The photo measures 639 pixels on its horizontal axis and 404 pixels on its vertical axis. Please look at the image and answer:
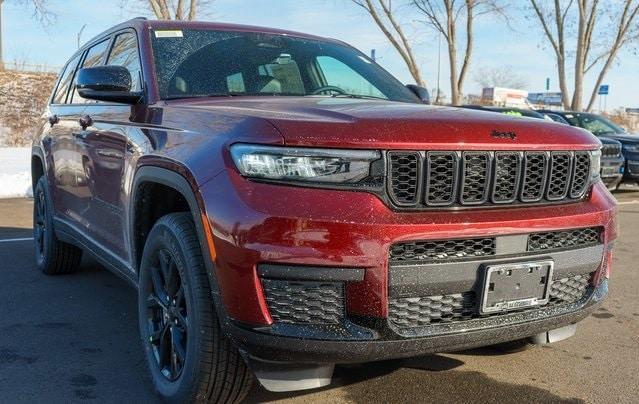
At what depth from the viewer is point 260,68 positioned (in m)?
3.71

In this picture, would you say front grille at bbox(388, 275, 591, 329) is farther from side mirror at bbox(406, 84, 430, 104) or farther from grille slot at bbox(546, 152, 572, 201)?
side mirror at bbox(406, 84, 430, 104)

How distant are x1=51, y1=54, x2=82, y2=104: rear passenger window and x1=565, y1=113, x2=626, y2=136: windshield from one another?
410 inches

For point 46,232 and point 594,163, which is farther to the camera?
point 46,232

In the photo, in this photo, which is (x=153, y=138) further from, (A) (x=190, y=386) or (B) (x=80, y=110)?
(B) (x=80, y=110)

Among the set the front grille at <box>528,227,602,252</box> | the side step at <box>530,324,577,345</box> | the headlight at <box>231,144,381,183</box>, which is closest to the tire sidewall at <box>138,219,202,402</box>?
the headlight at <box>231,144,381,183</box>

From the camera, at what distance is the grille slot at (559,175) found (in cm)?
266

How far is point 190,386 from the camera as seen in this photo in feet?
8.41

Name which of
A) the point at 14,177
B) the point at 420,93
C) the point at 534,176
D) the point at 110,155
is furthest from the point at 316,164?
the point at 14,177

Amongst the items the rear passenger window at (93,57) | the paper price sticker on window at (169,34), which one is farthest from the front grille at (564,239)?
the rear passenger window at (93,57)

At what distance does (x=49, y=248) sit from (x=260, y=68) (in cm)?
262

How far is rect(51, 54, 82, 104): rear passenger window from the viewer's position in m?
5.23

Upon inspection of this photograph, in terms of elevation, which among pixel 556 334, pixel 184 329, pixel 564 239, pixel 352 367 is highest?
pixel 564 239

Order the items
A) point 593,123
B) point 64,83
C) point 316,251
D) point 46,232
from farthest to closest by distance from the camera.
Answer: point 593,123 → point 64,83 → point 46,232 → point 316,251

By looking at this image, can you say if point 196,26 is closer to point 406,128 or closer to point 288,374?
point 406,128
